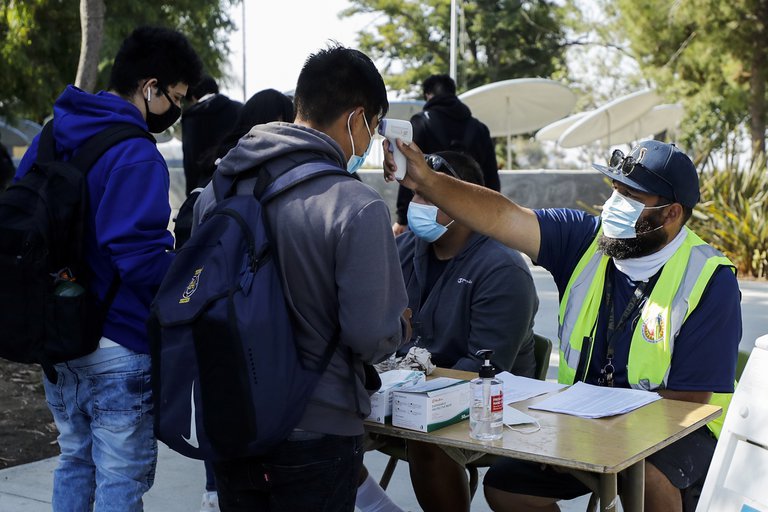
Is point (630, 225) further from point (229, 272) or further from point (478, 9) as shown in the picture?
point (478, 9)

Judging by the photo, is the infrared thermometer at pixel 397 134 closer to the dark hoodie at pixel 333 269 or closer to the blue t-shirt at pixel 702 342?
the dark hoodie at pixel 333 269

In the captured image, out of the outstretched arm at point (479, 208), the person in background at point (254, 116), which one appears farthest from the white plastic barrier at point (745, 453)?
the person in background at point (254, 116)

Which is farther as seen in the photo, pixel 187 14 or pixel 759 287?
pixel 187 14

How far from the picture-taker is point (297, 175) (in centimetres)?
227

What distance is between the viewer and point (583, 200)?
43.4ft

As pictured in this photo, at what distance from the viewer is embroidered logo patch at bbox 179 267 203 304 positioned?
2.25 m

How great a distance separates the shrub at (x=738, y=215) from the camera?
10.4 metres

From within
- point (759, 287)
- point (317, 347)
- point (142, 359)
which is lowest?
point (759, 287)

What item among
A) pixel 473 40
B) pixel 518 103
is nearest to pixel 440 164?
pixel 518 103

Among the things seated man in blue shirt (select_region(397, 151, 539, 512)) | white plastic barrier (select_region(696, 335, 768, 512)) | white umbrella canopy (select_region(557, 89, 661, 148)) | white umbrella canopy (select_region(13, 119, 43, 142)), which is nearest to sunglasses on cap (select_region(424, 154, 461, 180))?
seated man in blue shirt (select_region(397, 151, 539, 512))

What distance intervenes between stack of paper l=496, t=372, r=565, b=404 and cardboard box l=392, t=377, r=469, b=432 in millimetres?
247

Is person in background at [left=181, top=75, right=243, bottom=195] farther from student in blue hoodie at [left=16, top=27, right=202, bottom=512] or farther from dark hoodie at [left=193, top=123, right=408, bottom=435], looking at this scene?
dark hoodie at [left=193, top=123, right=408, bottom=435]

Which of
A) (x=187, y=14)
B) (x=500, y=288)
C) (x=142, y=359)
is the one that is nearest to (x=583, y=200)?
(x=187, y=14)

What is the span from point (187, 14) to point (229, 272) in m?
12.1
